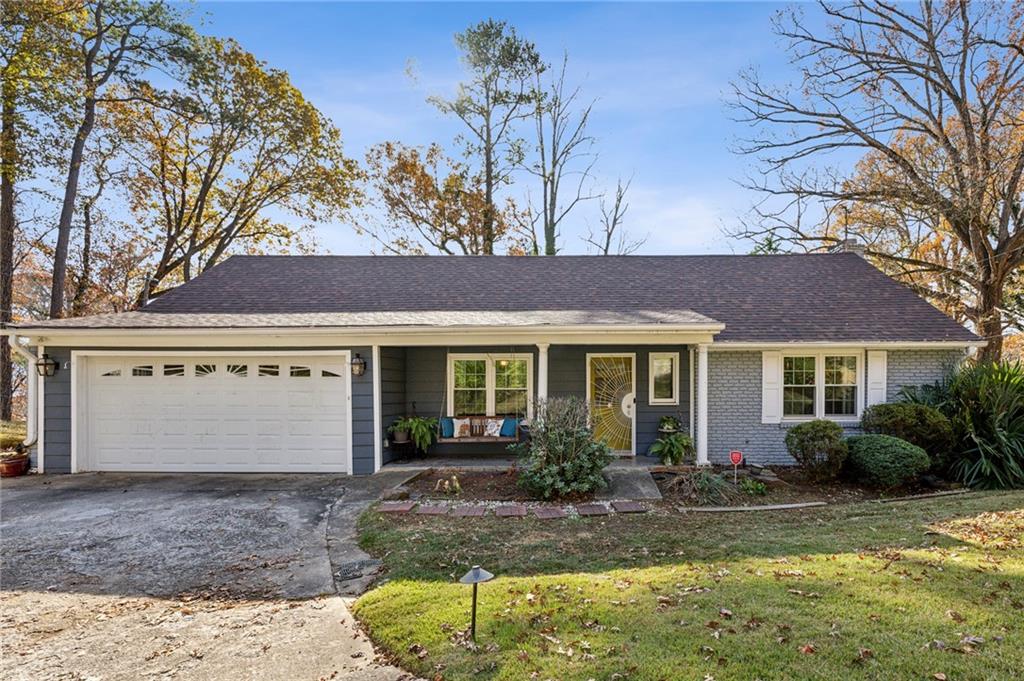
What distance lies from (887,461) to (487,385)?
7036 millimetres

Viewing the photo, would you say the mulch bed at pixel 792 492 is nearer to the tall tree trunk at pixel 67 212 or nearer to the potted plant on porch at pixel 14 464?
the potted plant on porch at pixel 14 464

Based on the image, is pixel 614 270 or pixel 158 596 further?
pixel 614 270

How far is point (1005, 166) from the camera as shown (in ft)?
43.1

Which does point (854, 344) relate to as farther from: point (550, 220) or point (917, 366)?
point (550, 220)

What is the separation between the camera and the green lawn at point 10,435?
1080cm

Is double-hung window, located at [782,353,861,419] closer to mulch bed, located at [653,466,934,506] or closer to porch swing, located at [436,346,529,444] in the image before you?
mulch bed, located at [653,466,934,506]

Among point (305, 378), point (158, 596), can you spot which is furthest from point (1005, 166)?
point (158, 596)

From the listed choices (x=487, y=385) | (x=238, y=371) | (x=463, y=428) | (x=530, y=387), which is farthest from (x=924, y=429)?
(x=238, y=371)

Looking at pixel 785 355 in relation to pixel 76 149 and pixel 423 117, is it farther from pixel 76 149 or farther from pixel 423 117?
pixel 76 149

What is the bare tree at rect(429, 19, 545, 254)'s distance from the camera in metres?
23.2

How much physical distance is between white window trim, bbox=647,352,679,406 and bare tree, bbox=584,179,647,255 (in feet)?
47.7

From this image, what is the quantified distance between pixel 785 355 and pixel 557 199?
15.5m

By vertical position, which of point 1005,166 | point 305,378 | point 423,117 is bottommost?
point 305,378

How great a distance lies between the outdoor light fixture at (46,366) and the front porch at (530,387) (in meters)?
5.82
